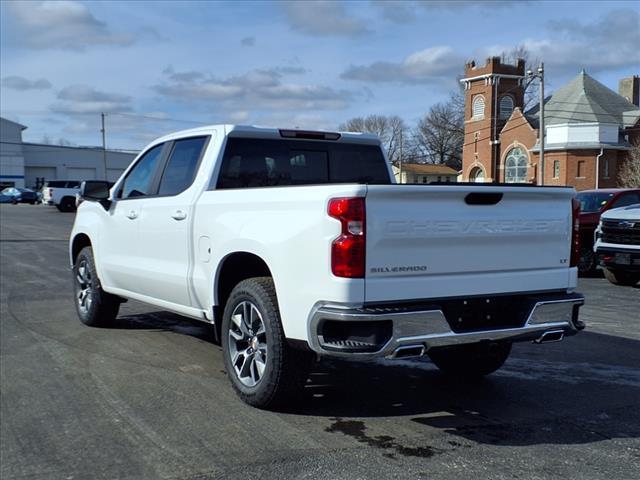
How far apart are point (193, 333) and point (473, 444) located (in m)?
4.06

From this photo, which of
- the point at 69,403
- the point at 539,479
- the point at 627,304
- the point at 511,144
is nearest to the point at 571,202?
the point at 539,479

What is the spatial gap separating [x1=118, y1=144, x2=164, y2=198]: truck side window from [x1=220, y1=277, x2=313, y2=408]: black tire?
212 centimetres

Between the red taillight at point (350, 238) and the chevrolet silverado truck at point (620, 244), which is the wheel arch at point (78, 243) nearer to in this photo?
the red taillight at point (350, 238)

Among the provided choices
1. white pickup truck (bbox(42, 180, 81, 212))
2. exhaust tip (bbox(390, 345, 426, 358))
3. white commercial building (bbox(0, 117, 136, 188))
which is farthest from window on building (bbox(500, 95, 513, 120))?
exhaust tip (bbox(390, 345, 426, 358))

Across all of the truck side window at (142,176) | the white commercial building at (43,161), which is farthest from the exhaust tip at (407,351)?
the white commercial building at (43,161)

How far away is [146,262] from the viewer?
20.7 feet

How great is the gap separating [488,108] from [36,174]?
63.5 metres

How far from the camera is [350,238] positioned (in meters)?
3.96

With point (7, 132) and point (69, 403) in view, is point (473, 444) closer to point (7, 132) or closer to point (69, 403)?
point (69, 403)

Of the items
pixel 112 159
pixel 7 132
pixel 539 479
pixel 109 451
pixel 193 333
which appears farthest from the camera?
pixel 112 159

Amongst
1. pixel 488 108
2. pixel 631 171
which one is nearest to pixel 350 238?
pixel 631 171

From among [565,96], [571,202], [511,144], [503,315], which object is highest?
[565,96]

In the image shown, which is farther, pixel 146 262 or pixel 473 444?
pixel 146 262

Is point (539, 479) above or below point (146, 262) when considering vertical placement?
below
